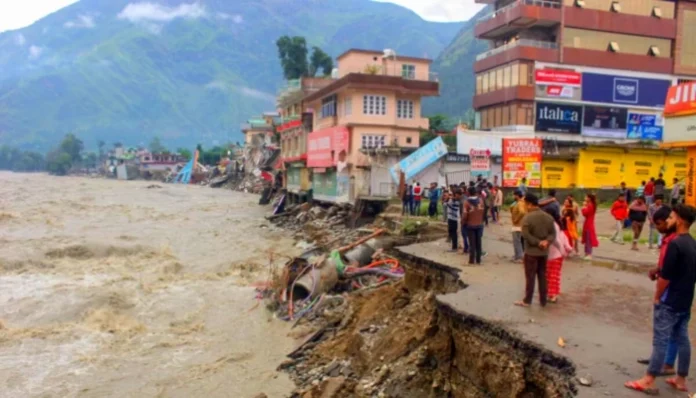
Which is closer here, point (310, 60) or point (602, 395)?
point (602, 395)

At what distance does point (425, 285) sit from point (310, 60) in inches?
2554

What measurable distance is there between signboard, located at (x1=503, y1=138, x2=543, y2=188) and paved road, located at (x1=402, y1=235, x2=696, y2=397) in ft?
38.5

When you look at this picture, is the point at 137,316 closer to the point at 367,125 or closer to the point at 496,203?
the point at 496,203

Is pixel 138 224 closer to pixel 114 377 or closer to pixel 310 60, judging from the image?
pixel 114 377

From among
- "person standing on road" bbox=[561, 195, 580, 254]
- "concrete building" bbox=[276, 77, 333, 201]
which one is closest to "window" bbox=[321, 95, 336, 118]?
"concrete building" bbox=[276, 77, 333, 201]

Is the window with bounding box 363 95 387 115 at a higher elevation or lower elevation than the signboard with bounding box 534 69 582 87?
lower

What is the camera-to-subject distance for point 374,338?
1039 centimetres

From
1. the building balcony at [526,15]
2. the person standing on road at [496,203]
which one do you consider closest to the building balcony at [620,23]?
the building balcony at [526,15]

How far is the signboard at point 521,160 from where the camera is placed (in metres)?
23.6

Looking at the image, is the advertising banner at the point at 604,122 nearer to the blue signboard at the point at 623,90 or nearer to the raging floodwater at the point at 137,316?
the blue signboard at the point at 623,90

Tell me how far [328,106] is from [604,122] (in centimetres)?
2158

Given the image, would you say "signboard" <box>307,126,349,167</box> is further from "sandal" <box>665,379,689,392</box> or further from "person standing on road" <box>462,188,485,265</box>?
"sandal" <box>665,379,689,392</box>

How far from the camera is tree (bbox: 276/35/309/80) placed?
72.8 metres

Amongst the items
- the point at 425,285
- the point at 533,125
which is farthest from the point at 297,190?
the point at 425,285
